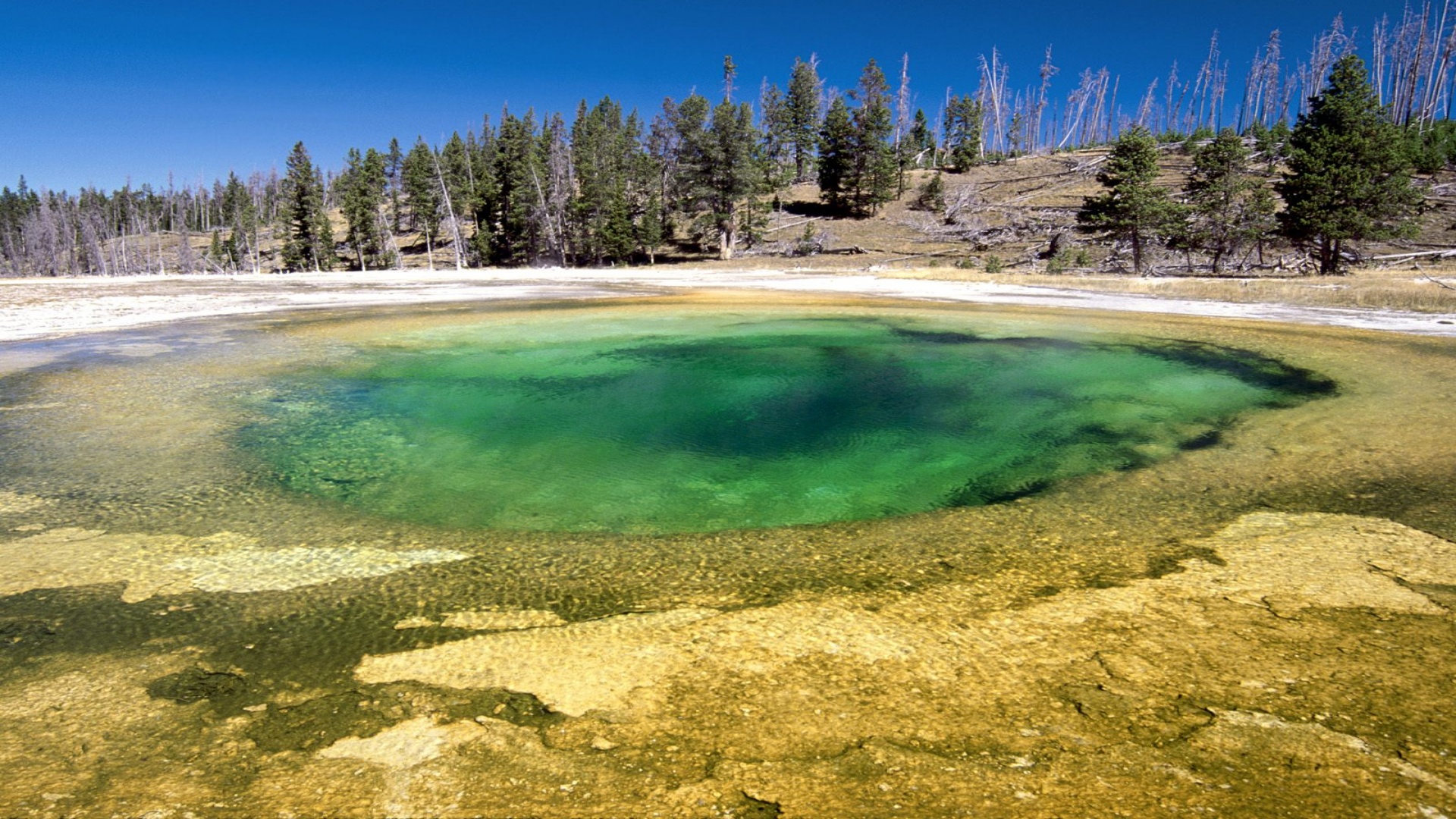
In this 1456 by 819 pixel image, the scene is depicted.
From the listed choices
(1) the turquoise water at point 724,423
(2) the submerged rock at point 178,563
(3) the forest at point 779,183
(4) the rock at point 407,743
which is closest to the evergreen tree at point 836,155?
(3) the forest at point 779,183

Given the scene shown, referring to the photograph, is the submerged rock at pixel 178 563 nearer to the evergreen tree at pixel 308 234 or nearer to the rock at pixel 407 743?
the rock at pixel 407 743

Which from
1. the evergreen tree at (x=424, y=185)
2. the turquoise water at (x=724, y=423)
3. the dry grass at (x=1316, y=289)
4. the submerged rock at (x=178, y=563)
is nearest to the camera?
the submerged rock at (x=178, y=563)

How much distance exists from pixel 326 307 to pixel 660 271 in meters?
20.8

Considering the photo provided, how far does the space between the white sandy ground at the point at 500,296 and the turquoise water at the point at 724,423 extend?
7484mm

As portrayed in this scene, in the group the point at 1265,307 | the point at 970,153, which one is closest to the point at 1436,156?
the point at 970,153

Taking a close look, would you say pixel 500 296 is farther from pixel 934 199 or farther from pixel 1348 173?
pixel 934 199

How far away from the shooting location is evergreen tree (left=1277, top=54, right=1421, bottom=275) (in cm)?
2844

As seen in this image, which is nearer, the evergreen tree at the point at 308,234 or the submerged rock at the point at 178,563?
the submerged rock at the point at 178,563

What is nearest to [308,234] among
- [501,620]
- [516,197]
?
[516,197]

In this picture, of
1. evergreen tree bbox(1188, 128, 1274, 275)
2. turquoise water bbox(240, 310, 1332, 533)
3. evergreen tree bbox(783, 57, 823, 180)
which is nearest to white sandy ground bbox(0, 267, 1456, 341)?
turquoise water bbox(240, 310, 1332, 533)

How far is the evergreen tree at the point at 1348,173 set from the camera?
93.3 feet

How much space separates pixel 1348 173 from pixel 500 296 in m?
31.4

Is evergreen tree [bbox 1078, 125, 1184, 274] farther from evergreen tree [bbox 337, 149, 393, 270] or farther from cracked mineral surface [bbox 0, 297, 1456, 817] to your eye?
evergreen tree [bbox 337, 149, 393, 270]

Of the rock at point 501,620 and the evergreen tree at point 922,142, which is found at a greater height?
the evergreen tree at point 922,142
